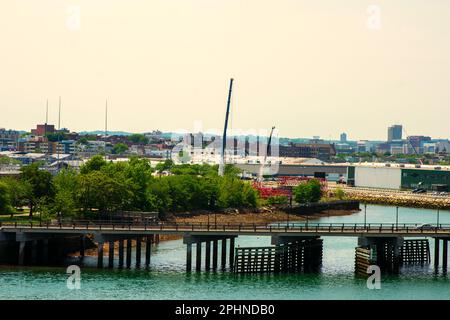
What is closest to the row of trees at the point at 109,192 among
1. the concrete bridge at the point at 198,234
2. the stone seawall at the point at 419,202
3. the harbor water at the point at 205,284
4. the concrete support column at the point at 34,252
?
the concrete support column at the point at 34,252

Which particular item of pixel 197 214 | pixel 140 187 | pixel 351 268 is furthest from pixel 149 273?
pixel 197 214

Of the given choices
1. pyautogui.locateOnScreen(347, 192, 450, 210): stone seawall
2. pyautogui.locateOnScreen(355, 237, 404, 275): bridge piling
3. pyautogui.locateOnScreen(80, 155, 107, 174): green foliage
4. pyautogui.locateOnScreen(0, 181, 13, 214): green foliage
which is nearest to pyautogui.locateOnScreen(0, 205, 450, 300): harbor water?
Answer: pyautogui.locateOnScreen(355, 237, 404, 275): bridge piling

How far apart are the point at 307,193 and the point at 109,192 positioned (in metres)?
74.4

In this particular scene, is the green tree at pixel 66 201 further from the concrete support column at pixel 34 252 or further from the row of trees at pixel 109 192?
the concrete support column at pixel 34 252

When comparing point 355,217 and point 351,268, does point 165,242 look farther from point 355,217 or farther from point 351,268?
point 355,217

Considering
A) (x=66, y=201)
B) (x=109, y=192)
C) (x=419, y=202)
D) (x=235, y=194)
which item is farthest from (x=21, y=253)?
(x=419, y=202)

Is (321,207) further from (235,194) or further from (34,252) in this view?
(34,252)

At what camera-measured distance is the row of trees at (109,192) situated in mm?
103250

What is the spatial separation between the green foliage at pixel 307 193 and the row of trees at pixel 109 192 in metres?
21.3

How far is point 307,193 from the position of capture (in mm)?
173750

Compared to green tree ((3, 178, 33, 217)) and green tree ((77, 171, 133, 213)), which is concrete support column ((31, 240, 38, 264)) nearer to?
green tree ((77, 171, 133, 213))
